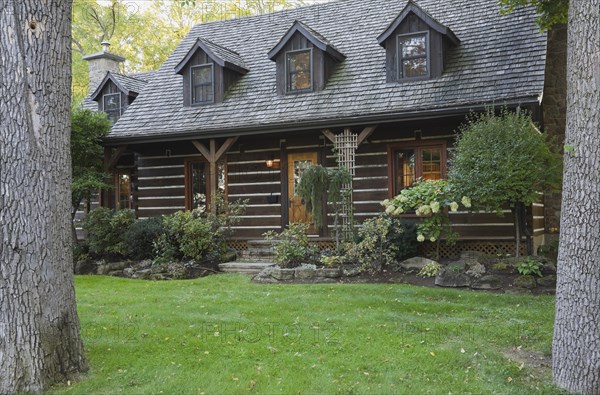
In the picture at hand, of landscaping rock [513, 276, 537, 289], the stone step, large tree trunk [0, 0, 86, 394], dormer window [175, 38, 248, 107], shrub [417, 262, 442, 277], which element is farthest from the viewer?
dormer window [175, 38, 248, 107]

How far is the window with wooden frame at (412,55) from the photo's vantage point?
13203 millimetres

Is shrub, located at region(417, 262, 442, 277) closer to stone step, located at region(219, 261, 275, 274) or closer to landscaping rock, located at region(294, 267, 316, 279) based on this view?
landscaping rock, located at region(294, 267, 316, 279)

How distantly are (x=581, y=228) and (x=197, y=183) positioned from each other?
1217cm

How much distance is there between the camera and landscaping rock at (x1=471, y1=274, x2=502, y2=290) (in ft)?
29.9

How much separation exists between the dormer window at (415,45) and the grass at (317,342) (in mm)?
6130

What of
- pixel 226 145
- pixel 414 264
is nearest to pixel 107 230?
pixel 226 145

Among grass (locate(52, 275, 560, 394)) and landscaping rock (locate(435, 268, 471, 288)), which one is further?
landscaping rock (locate(435, 268, 471, 288))

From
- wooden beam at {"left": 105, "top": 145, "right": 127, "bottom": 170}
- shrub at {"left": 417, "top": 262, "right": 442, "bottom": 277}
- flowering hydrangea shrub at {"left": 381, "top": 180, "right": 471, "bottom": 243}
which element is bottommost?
shrub at {"left": 417, "top": 262, "right": 442, "bottom": 277}

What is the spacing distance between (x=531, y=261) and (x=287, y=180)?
683 centimetres

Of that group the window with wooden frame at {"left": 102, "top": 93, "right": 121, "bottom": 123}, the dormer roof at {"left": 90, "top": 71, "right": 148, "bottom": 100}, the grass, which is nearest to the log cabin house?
the dormer roof at {"left": 90, "top": 71, "right": 148, "bottom": 100}

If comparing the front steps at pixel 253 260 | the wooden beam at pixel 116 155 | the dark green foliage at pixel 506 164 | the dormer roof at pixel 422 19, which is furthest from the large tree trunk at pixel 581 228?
the wooden beam at pixel 116 155

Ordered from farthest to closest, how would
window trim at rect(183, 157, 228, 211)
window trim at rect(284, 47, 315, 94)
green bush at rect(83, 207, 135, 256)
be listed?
window trim at rect(183, 157, 228, 211) → window trim at rect(284, 47, 315, 94) → green bush at rect(83, 207, 135, 256)

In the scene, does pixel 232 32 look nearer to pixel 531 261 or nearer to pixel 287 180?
pixel 287 180

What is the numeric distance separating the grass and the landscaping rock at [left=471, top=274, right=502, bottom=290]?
17.4 inches
